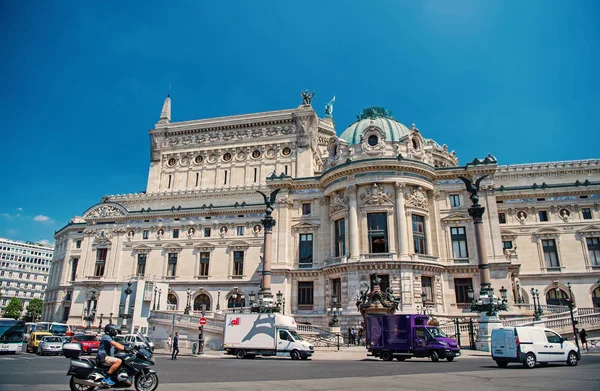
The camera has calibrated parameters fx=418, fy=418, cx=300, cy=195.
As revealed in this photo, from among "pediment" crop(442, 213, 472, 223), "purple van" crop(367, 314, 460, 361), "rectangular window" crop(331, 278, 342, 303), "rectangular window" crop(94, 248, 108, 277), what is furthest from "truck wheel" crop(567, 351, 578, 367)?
"rectangular window" crop(94, 248, 108, 277)

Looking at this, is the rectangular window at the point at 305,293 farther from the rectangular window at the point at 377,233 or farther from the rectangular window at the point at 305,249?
the rectangular window at the point at 377,233

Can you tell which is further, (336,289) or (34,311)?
(34,311)

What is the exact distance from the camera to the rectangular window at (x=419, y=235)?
4056 centimetres

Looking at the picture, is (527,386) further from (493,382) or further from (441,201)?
(441,201)

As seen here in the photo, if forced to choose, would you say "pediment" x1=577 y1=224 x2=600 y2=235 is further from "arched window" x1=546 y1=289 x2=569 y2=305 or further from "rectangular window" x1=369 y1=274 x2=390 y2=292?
"rectangular window" x1=369 y1=274 x2=390 y2=292

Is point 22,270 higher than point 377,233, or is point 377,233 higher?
point 22,270

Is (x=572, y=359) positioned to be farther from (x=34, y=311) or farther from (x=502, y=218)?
(x=34, y=311)

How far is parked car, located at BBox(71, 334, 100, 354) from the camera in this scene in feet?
98.5

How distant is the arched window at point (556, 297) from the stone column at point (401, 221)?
18477mm

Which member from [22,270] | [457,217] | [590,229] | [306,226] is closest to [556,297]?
[590,229]

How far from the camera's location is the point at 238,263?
52281mm

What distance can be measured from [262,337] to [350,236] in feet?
53.5

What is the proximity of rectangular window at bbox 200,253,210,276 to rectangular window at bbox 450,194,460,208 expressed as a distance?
3024 centimetres

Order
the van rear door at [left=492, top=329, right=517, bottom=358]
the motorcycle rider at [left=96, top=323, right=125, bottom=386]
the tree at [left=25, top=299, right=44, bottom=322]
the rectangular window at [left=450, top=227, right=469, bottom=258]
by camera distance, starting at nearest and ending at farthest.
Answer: the motorcycle rider at [left=96, top=323, right=125, bottom=386]
the van rear door at [left=492, top=329, right=517, bottom=358]
the rectangular window at [left=450, top=227, right=469, bottom=258]
the tree at [left=25, top=299, right=44, bottom=322]
